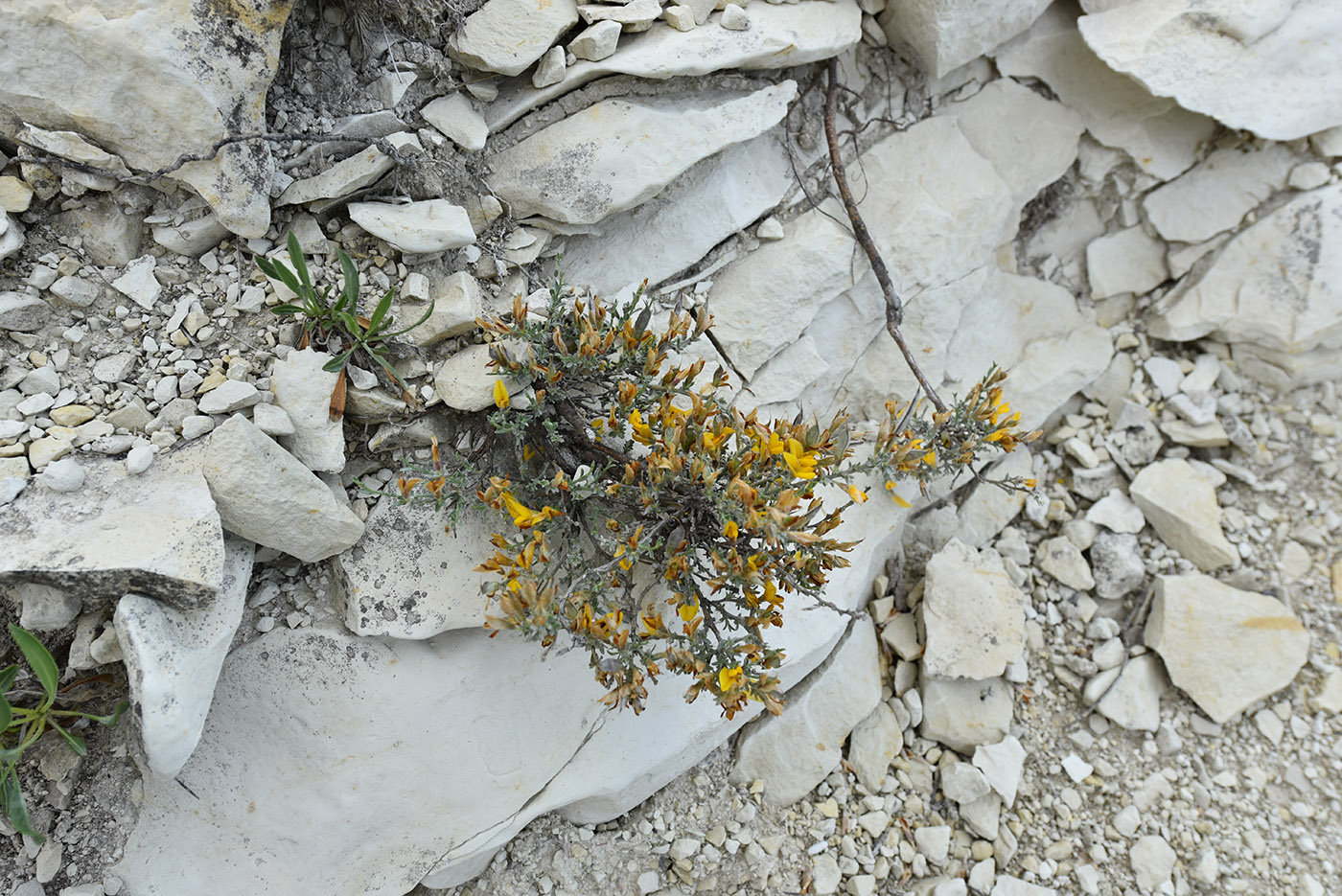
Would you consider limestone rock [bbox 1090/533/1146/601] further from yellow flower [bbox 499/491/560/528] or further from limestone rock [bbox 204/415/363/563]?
limestone rock [bbox 204/415/363/563]

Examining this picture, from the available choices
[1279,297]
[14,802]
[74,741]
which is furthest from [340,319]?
[1279,297]

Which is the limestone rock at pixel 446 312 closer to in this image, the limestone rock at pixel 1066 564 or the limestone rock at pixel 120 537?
the limestone rock at pixel 120 537

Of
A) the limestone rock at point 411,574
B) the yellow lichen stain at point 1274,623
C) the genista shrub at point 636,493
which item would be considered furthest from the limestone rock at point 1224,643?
the limestone rock at point 411,574

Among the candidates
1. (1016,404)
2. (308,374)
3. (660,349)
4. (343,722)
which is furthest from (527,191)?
(1016,404)

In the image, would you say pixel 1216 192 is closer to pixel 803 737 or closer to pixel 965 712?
pixel 965 712

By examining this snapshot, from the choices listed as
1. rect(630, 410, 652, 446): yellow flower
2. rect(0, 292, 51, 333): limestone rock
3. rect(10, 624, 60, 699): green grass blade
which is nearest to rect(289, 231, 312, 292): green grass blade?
rect(0, 292, 51, 333): limestone rock

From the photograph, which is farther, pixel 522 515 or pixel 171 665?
pixel 522 515

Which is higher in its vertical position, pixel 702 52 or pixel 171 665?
pixel 702 52

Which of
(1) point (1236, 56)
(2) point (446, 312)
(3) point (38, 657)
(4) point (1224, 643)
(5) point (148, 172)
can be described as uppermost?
(1) point (1236, 56)
